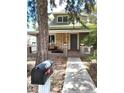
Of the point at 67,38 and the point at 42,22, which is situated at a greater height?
the point at 42,22

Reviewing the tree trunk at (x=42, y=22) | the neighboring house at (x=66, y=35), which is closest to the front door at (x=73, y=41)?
the neighboring house at (x=66, y=35)

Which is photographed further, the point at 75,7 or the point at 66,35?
the point at 66,35

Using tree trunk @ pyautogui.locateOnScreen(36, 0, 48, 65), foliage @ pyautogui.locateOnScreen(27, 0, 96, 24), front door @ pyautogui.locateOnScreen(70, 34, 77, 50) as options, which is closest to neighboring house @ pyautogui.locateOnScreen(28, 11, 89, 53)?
front door @ pyautogui.locateOnScreen(70, 34, 77, 50)

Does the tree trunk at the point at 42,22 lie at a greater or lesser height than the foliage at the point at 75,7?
lesser

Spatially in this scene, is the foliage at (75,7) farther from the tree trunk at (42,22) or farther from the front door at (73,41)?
the front door at (73,41)

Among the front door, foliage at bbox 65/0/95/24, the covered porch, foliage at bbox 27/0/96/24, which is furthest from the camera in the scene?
the front door

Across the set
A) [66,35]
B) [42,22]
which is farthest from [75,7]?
[66,35]

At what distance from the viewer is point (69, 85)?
5.72m

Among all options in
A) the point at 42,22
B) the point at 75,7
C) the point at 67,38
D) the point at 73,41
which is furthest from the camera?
the point at 67,38

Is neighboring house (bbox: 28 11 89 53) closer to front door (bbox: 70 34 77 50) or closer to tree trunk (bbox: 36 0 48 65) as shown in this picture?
front door (bbox: 70 34 77 50)

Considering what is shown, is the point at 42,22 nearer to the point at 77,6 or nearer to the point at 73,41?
the point at 77,6
